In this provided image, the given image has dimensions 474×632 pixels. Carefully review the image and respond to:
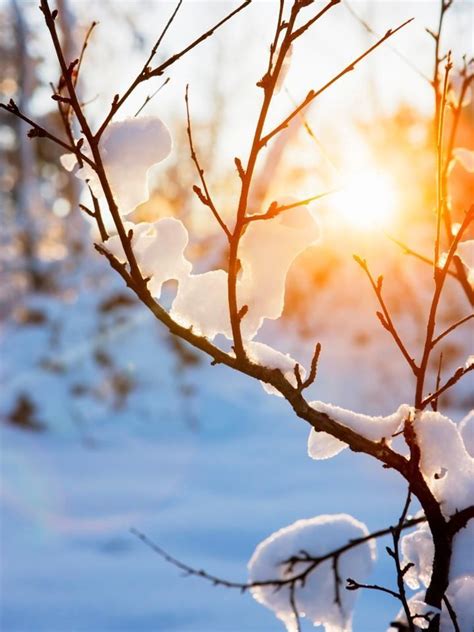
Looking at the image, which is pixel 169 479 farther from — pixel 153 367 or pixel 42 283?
A: pixel 42 283

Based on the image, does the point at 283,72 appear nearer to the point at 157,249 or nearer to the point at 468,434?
the point at 157,249

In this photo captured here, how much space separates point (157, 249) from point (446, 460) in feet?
2.09

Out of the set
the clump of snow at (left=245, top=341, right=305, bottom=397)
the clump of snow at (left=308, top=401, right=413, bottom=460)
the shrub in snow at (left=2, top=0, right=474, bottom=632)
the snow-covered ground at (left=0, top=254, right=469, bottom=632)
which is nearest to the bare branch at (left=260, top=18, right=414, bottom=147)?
the shrub in snow at (left=2, top=0, right=474, bottom=632)

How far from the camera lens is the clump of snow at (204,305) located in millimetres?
1363

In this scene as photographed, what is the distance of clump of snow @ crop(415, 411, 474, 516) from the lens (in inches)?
53.2

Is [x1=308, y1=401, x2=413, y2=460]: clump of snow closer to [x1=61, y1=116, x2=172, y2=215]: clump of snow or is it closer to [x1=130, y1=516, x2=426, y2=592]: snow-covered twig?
[x1=130, y1=516, x2=426, y2=592]: snow-covered twig

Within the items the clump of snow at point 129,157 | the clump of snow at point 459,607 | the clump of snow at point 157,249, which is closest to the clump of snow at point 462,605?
the clump of snow at point 459,607

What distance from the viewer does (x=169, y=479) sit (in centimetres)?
679

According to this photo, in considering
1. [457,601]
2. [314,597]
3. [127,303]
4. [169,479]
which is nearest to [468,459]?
[457,601]

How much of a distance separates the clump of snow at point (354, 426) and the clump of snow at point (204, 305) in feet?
0.74

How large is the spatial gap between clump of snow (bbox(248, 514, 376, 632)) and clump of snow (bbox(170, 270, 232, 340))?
49 cm

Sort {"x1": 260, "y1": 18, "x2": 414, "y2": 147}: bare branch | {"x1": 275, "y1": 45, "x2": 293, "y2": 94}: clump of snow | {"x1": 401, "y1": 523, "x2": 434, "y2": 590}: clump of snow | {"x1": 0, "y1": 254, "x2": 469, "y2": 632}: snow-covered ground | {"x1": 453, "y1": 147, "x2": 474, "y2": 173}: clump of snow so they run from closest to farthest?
{"x1": 260, "y1": 18, "x2": 414, "y2": 147}: bare branch
{"x1": 275, "y1": 45, "x2": 293, "y2": 94}: clump of snow
{"x1": 401, "y1": 523, "x2": 434, "y2": 590}: clump of snow
{"x1": 453, "y1": 147, "x2": 474, "y2": 173}: clump of snow
{"x1": 0, "y1": 254, "x2": 469, "y2": 632}: snow-covered ground

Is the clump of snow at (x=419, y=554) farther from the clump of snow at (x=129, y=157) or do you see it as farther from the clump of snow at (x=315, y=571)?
the clump of snow at (x=129, y=157)

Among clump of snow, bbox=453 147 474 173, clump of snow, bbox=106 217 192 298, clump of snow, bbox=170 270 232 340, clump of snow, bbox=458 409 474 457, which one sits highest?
clump of snow, bbox=453 147 474 173
